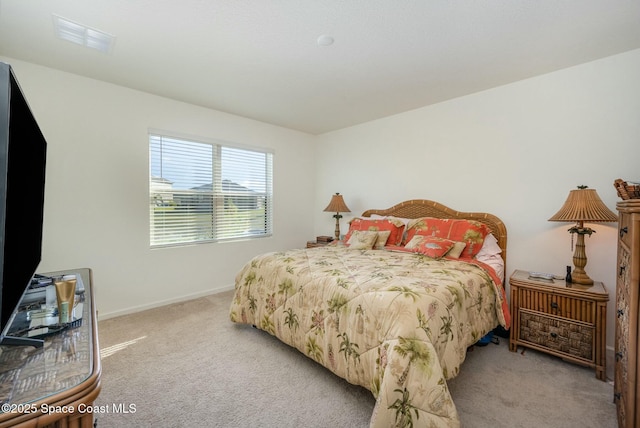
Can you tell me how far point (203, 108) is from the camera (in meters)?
3.55

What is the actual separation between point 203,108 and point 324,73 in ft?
6.00

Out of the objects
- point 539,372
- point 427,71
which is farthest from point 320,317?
point 427,71

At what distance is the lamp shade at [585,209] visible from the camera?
2.04 metres

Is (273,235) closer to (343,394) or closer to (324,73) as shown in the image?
(324,73)

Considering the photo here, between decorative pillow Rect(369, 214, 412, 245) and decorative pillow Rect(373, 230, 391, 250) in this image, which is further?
decorative pillow Rect(369, 214, 412, 245)

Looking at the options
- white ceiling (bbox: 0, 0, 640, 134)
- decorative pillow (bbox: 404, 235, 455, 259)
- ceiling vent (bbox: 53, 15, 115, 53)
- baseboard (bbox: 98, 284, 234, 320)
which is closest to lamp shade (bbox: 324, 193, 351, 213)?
decorative pillow (bbox: 404, 235, 455, 259)

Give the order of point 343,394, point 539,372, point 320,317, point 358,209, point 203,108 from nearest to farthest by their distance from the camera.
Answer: point 343,394 < point 320,317 < point 539,372 < point 203,108 < point 358,209

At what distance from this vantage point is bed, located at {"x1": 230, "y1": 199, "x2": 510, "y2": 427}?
135cm

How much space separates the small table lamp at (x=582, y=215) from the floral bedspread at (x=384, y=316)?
61cm

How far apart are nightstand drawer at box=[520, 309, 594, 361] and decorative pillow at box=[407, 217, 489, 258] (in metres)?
0.66

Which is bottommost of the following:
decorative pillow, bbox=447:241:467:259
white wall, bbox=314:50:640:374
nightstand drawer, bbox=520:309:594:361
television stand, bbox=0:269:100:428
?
nightstand drawer, bbox=520:309:594:361

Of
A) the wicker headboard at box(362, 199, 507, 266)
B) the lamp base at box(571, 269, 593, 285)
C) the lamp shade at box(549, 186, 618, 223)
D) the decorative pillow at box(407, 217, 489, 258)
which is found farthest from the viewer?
the wicker headboard at box(362, 199, 507, 266)

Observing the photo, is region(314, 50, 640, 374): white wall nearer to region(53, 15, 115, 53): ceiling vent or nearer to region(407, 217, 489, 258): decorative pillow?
region(407, 217, 489, 258): decorative pillow

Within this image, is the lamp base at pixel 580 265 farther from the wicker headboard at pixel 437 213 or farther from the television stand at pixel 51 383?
the television stand at pixel 51 383
